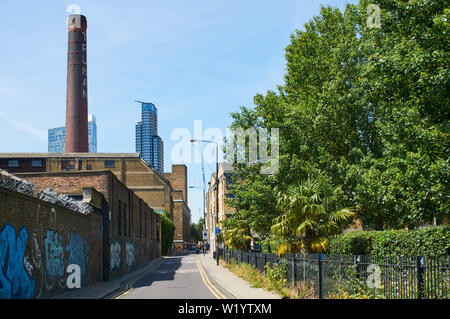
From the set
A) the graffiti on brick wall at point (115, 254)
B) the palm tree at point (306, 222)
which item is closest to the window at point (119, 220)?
the graffiti on brick wall at point (115, 254)

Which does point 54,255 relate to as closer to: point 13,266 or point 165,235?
point 13,266

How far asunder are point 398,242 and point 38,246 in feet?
40.3

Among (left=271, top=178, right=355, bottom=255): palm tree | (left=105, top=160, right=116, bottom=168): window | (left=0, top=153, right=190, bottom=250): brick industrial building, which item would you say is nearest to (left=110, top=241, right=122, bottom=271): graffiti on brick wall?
(left=271, top=178, right=355, bottom=255): palm tree

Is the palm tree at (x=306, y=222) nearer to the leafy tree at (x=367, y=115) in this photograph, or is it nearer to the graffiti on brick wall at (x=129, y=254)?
the leafy tree at (x=367, y=115)

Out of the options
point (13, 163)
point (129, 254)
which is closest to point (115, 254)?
point (129, 254)

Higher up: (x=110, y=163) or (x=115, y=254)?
(x=110, y=163)

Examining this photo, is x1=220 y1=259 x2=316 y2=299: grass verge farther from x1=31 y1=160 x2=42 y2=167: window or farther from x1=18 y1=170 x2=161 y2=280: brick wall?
x1=31 y1=160 x2=42 y2=167: window

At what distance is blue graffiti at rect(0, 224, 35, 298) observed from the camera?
1290 cm

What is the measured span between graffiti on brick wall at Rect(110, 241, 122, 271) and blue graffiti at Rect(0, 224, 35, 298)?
12.4 m

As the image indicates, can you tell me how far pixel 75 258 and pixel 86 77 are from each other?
210ft

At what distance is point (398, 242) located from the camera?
1691cm

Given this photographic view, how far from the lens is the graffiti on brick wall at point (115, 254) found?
2734 centimetres

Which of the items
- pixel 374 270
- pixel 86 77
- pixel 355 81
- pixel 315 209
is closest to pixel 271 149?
pixel 355 81
